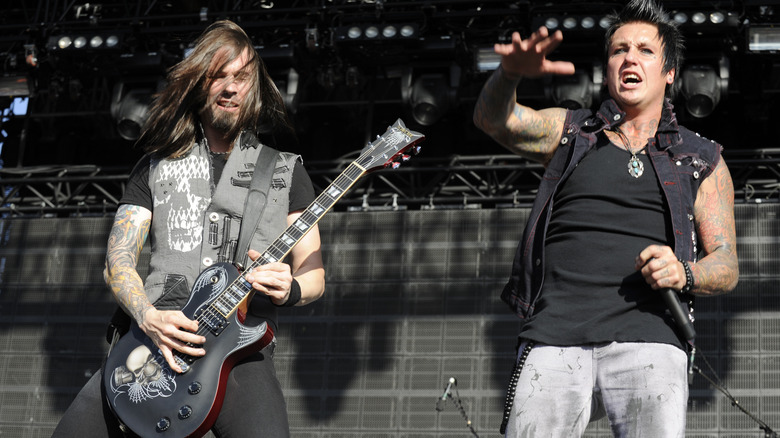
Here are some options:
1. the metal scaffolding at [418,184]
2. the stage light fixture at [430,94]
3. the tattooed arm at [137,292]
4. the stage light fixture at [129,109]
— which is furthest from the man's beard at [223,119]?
the stage light fixture at [129,109]

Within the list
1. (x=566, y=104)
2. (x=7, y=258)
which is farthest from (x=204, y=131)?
(x=7, y=258)

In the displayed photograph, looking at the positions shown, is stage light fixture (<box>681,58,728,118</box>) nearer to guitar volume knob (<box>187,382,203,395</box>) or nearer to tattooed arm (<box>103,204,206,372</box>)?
tattooed arm (<box>103,204,206,372</box>)

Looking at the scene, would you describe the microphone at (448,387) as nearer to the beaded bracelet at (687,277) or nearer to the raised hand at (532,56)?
the beaded bracelet at (687,277)

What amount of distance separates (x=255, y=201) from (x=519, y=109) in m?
0.85

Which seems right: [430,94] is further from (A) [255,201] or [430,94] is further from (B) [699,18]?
(A) [255,201]

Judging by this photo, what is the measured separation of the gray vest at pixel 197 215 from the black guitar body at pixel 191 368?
0.09 metres

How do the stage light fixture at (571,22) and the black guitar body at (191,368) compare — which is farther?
the stage light fixture at (571,22)

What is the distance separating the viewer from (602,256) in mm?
2750

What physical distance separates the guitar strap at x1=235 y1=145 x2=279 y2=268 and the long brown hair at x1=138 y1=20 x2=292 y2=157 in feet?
0.51

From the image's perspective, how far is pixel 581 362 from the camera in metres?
2.66

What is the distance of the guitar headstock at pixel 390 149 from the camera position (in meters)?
3.40

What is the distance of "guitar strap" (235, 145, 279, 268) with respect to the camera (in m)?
3.07

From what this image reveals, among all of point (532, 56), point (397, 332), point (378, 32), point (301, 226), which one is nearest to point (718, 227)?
point (532, 56)

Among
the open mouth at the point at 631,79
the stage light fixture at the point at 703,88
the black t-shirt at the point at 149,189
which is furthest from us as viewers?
the stage light fixture at the point at 703,88
